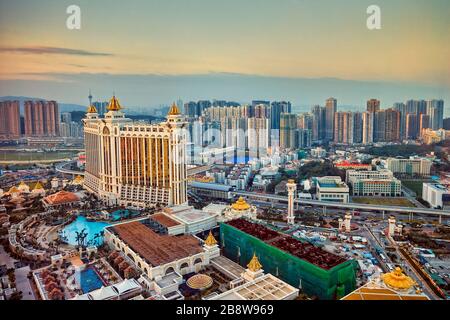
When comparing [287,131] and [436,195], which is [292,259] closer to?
[436,195]

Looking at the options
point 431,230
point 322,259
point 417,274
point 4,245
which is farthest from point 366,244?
point 4,245

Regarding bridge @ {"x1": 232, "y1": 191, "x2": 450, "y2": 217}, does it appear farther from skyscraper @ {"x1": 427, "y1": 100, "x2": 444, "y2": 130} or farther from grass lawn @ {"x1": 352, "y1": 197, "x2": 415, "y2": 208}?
skyscraper @ {"x1": 427, "y1": 100, "x2": 444, "y2": 130}

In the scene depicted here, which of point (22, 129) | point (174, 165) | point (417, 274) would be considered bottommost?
point (417, 274)

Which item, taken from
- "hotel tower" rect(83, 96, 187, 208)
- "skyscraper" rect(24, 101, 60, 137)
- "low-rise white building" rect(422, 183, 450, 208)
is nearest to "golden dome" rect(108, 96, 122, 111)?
"hotel tower" rect(83, 96, 187, 208)

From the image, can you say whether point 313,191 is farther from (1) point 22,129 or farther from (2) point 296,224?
(1) point 22,129

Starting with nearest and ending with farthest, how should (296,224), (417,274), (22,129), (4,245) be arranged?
1. (417,274)
2. (4,245)
3. (296,224)
4. (22,129)
